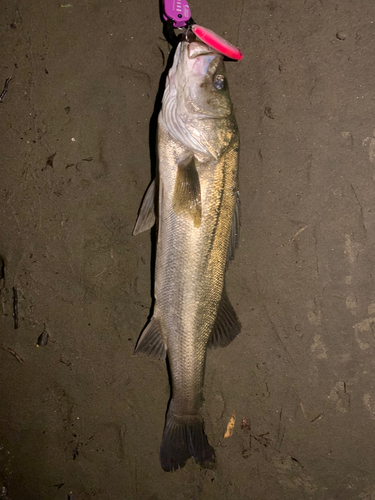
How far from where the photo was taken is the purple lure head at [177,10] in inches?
111

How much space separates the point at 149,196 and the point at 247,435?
2639 millimetres

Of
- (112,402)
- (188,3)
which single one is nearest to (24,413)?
(112,402)

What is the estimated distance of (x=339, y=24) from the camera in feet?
10.1

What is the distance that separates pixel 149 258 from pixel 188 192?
99 centimetres

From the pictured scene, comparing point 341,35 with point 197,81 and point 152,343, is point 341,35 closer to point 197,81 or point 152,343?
point 197,81

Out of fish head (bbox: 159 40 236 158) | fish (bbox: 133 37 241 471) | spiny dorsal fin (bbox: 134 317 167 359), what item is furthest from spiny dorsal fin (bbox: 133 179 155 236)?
spiny dorsal fin (bbox: 134 317 167 359)

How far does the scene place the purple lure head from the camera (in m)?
2.81

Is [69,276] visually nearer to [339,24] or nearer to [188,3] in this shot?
[188,3]

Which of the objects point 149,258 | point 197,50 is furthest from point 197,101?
point 149,258

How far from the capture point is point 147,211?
2.79m

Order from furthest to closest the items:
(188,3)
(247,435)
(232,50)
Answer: (247,435) → (188,3) → (232,50)

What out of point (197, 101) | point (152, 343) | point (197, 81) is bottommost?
point (152, 343)

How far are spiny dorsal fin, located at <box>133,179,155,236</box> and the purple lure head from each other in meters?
1.49

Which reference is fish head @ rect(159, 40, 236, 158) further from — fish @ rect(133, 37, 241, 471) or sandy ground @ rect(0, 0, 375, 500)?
sandy ground @ rect(0, 0, 375, 500)
